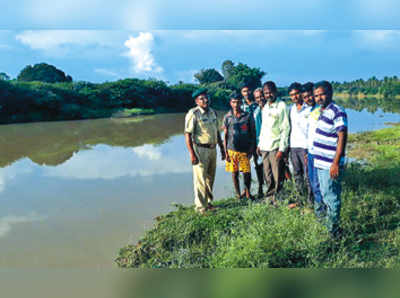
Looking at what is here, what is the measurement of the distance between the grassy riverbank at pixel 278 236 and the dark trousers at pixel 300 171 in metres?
0.29

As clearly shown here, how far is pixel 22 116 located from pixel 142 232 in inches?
694

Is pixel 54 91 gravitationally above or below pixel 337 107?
above

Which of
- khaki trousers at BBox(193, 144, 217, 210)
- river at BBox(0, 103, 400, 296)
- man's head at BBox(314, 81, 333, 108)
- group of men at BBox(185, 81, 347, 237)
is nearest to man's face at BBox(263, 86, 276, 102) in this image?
group of men at BBox(185, 81, 347, 237)

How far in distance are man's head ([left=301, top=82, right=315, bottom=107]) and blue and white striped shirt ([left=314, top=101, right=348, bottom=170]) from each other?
902mm

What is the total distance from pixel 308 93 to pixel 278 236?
1934mm

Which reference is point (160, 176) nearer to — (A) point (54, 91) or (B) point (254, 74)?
(A) point (54, 91)

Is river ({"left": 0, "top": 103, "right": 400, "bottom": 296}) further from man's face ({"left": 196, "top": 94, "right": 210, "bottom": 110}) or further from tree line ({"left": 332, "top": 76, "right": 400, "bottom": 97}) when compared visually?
tree line ({"left": 332, "top": 76, "right": 400, "bottom": 97})

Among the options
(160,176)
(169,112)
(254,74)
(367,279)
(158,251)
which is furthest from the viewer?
(254,74)

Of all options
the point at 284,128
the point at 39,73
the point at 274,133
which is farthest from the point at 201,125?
the point at 39,73

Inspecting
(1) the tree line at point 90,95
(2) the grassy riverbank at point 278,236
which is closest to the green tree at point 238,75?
→ (1) the tree line at point 90,95

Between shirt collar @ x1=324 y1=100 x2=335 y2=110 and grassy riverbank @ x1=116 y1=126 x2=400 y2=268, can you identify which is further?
shirt collar @ x1=324 y1=100 x2=335 y2=110

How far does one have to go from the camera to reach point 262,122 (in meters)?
4.25

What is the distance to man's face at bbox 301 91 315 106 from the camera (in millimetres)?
3812

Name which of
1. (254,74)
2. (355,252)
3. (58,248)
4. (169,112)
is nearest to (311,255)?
(355,252)
